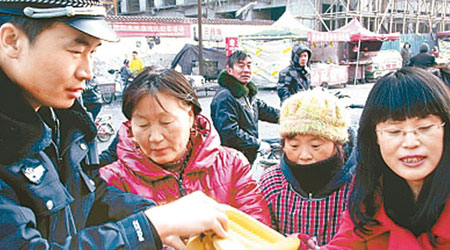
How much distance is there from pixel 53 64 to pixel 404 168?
3.85 ft

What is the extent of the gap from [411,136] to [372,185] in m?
0.32

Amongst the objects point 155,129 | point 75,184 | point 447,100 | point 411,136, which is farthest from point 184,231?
point 447,100

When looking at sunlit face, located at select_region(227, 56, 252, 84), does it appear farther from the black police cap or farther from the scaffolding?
the scaffolding

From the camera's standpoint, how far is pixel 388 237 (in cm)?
144

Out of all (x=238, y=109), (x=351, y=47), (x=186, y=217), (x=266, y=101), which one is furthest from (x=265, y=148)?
(x=351, y=47)

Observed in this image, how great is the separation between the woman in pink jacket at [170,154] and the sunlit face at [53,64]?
0.52 metres

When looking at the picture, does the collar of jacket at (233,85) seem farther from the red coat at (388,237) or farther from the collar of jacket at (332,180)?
the red coat at (388,237)

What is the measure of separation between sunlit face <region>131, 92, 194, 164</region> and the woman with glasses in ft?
2.52

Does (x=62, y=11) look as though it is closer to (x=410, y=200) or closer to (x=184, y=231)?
(x=184, y=231)

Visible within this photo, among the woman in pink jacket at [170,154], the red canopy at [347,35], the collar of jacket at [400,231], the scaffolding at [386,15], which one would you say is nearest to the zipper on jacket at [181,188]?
the woman in pink jacket at [170,154]

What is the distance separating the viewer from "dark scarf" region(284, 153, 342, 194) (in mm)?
1899

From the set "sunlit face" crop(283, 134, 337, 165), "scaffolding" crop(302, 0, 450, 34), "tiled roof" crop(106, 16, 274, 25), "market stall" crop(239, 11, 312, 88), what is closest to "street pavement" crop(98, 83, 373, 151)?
"market stall" crop(239, 11, 312, 88)

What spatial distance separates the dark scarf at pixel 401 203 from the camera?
134 centimetres

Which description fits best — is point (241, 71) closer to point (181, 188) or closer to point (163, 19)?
point (181, 188)
